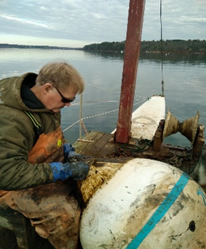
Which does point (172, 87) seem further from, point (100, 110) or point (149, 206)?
point (149, 206)

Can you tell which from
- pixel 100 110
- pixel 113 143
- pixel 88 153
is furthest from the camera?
pixel 100 110

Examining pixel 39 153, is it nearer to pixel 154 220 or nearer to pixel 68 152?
pixel 68 152

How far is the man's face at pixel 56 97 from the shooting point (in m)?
2.22

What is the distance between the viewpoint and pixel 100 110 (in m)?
15.7

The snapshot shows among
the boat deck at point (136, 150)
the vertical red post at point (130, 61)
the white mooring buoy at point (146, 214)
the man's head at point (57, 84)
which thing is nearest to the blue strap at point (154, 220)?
the white mooring buoy at point (146, 214)

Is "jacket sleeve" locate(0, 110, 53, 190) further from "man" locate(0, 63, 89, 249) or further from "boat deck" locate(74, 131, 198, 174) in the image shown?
"boat deck" locate(74, 131, 198, 174)

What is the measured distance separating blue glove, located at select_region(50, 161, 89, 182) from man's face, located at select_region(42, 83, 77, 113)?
24.7 inches

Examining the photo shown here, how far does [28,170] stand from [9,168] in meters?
0.17

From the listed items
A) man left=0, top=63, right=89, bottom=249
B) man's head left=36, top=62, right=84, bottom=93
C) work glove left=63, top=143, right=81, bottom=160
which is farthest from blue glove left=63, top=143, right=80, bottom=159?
man's head left=36, top=62, right=84, bottom=93

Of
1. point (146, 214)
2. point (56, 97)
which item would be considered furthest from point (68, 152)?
point (146, 214)

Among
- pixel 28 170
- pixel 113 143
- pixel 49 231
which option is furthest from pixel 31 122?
pixel 113 143

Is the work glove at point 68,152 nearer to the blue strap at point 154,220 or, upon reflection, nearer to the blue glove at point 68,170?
the blue glove at point 68,170

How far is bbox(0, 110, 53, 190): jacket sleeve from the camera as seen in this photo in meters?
1.97

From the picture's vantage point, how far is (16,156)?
2.02 metres
